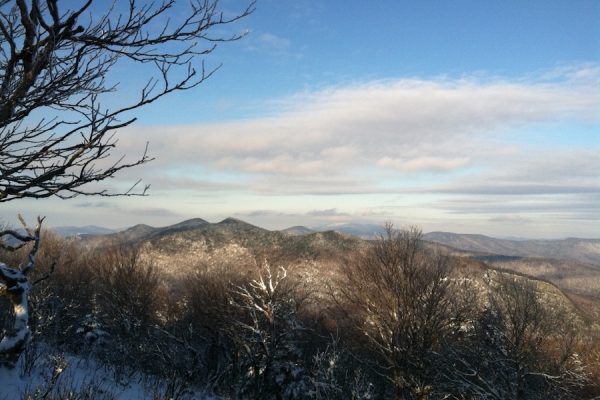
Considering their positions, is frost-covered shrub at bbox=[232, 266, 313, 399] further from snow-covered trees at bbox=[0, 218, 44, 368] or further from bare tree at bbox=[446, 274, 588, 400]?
snow-covered trees at bbox=[0, 218, 44, 368]

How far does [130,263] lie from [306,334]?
54.1 ft

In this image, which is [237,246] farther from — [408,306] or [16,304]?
[16,304]

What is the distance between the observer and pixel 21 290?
5.84 m

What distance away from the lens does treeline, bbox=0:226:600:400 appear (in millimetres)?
21422

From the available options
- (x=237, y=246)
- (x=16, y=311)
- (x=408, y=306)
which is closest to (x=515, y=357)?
(x=408, y=306)

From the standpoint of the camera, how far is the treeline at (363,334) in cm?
2142

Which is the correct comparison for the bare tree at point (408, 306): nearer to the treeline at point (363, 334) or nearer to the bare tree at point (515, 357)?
the treeline at point (363, 334)

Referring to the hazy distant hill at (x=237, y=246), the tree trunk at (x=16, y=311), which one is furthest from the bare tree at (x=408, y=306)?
the hazy distant hill at (x=237, y=246)

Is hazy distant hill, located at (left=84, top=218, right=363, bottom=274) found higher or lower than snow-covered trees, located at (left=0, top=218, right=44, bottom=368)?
lower

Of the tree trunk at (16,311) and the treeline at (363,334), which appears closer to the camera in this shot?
the tree trunk at (16,311)

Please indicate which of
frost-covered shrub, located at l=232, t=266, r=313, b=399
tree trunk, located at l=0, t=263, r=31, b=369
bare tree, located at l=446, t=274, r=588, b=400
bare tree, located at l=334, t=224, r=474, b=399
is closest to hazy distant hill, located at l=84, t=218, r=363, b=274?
bare tree, located at l=446, t=274, r=588, b=400

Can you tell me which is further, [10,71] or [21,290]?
[21,290]

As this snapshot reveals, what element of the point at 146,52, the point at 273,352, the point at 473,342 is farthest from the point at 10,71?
the point at 473,342

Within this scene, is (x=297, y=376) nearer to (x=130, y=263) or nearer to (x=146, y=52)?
(x=130, y=263)
